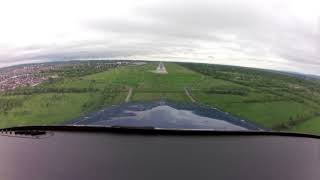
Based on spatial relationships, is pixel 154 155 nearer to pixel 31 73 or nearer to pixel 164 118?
pixel 164 118

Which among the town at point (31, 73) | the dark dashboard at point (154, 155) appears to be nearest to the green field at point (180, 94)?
the town at point (31, 73)

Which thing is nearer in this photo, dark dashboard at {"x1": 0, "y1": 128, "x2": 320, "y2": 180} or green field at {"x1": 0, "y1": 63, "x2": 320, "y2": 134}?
dark dashboard at {"x1": 0, "y1": 128, "x2": 320, "y2": 180}

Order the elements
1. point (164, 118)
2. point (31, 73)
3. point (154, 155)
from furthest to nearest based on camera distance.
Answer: point (31, 73), point (164, 118), point (154, 155)

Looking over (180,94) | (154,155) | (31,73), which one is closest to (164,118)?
(154,155)

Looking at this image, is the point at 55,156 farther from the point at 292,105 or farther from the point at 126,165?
the point at 292,105

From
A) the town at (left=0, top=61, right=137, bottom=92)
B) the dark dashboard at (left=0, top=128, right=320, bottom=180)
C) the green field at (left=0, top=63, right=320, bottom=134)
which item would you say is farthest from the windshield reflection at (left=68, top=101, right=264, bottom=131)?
the town at (left=0, top=61, right=137, bottom=92)

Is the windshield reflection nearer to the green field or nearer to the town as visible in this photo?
the green field

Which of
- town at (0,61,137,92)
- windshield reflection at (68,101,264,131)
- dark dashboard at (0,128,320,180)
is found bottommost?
dark dashboard at (0,128,320,180)
